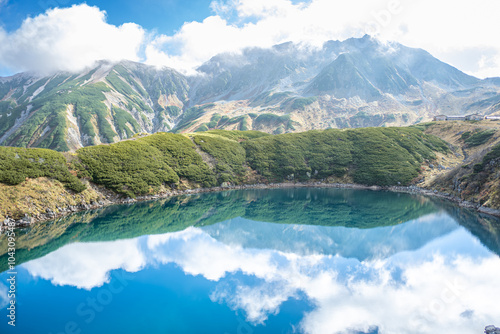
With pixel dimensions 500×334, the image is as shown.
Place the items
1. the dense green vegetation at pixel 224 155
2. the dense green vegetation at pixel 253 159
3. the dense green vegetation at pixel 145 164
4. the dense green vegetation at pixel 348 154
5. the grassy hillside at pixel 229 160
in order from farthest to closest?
the dense green vegetation at pixel 224 155 → the dense green vegetation at pixel 348 154 → the dense green vegetation at pixel 253 159 → the dense green vegetation at pixel 145 164 → the grassy hillside at pixel 229 160

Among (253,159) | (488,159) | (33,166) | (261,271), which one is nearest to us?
(261,271)

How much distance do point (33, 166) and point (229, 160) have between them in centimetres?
4347

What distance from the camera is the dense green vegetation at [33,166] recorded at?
3798cm

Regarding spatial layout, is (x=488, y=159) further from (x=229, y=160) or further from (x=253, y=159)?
(x=229, y=160)

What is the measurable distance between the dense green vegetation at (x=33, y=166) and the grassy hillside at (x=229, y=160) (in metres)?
0.11

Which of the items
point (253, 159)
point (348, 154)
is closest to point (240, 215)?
point (253, 159)

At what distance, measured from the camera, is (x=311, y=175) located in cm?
7519

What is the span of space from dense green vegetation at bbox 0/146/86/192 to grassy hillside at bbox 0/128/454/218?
0.11 meters

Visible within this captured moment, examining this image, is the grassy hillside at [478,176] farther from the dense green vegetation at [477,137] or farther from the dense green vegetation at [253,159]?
the dense green vegetation at [253,159]

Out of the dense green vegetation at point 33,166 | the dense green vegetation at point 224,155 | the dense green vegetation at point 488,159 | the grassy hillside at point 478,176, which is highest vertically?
the dense green vegetation at point 33,166

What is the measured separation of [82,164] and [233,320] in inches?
1851

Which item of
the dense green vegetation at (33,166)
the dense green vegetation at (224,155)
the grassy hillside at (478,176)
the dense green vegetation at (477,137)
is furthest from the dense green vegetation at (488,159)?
the dense green vegetation at (33,166)

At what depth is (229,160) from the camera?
75.1 meters

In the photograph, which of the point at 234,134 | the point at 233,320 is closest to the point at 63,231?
the point at 233,320
